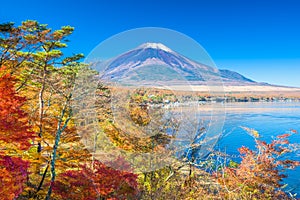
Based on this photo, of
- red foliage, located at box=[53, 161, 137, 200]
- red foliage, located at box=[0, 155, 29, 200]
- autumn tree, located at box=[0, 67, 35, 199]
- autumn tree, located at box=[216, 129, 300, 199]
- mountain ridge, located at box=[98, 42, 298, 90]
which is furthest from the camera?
autumn tree, located at box=[216, 129, 300, 199]

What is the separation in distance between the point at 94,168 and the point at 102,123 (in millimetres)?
2156

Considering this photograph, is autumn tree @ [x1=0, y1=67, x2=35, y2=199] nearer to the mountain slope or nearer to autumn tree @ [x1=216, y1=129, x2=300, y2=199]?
the mountain slope

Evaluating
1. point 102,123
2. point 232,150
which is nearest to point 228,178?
point 102,123

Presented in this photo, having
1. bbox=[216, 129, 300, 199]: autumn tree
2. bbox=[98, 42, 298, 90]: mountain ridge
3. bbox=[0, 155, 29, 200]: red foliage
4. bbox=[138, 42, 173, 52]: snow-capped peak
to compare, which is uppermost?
bbox=[138, 42, 173, 52]: snow-capped peak

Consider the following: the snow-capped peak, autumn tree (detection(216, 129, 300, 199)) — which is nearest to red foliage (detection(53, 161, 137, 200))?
autumn tree (detection(216, 129, 300, 199))

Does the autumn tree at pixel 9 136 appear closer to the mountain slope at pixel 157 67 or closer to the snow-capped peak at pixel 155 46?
the mountain slope at pixel 157 67

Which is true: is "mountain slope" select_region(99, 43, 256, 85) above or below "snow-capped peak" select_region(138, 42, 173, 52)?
below

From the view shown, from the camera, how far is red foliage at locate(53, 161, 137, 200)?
922cm

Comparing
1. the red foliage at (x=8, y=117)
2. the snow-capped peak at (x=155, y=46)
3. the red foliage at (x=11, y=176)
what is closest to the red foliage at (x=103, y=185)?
the red foliage at (x=11, y=176)

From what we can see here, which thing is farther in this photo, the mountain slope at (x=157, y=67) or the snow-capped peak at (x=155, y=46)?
the mountain slope at (x=157, y=67)

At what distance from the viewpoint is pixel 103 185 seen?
9211 millimetres

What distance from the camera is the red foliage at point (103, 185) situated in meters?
9.22

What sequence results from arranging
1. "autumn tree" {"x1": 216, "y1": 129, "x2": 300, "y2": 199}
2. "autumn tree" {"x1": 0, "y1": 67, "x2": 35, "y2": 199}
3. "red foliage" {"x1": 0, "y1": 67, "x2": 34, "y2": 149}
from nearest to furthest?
"autumn tree" {"x1": 0, "y1": 67, "x2": 35, "y2": 199}, "red foliage" {"x1": 0, "y1": 67, "x2": 34, "y2": 149}, "autumn tree" {"x1": 216, "y1": 129, "x2": 300, "y2": 199}

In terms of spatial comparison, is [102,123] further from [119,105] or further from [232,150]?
[232,150]
